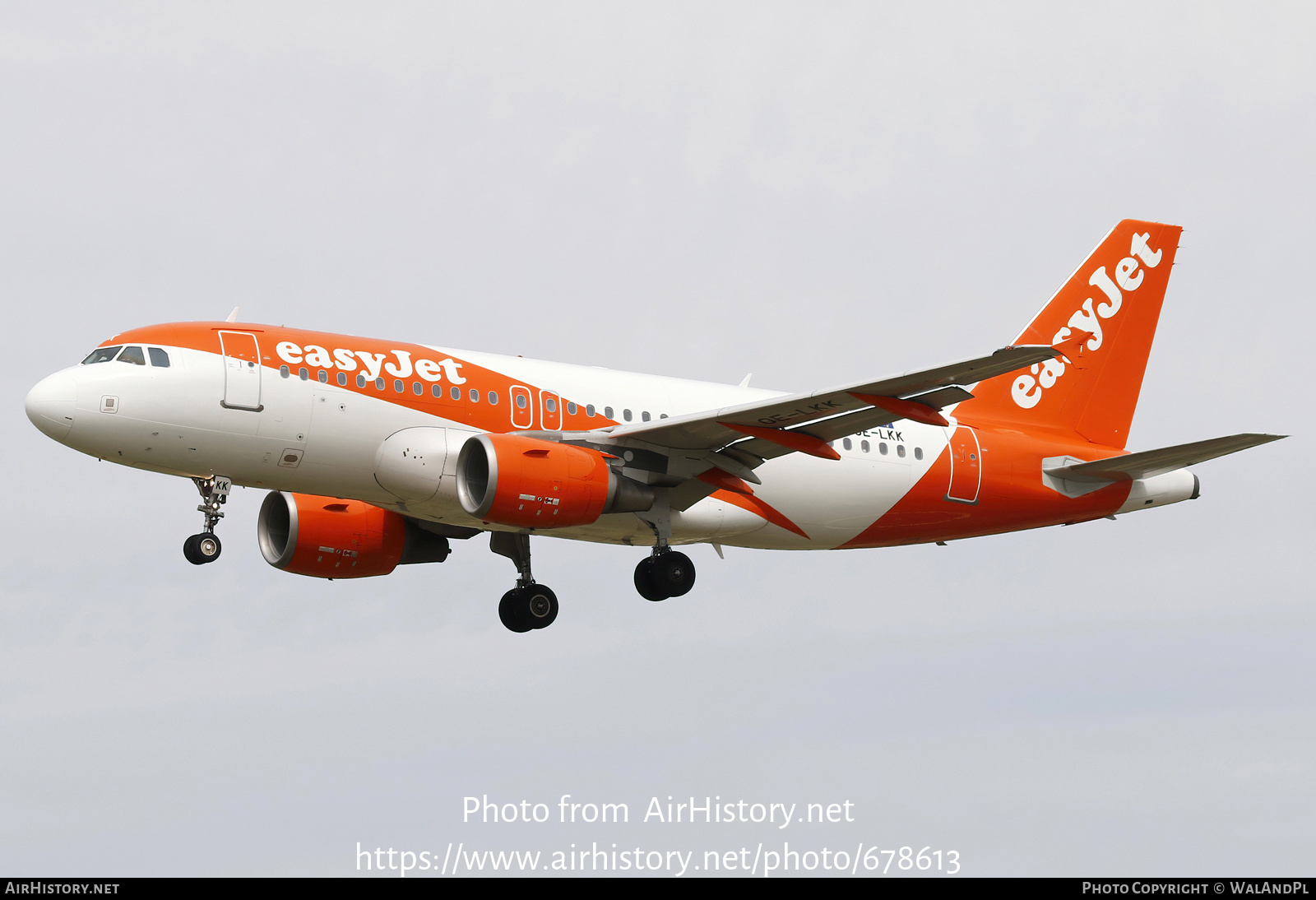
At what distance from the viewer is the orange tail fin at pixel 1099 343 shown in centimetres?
3712

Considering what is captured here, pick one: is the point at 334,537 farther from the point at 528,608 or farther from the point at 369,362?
the point at 369,362

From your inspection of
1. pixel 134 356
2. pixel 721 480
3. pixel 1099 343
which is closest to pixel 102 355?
pixel 134 356

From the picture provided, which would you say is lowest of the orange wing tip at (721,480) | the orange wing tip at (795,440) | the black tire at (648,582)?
the black tire at (648,582)

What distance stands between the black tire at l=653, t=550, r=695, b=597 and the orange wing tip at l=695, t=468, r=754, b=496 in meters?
1.50

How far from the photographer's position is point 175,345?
2916 centimetres

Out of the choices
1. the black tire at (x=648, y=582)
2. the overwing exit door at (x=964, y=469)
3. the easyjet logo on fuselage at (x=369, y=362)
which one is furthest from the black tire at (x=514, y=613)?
the overwing exit door at (x=964, y=469)

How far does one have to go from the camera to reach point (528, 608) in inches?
1384

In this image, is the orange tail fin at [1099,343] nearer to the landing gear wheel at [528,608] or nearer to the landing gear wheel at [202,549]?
the landing gear wheel at [528,608]

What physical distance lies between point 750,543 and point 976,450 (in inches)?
209

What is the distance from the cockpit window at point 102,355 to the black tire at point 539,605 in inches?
399

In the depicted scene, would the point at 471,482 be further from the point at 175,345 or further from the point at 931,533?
the point at 931,533

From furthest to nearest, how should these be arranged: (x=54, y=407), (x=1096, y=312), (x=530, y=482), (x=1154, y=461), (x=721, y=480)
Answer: (x=1096, y=312)
(x=1154, y=461)
(x=721, y=480)
(x=530, y=482)
(x=54, y=407)

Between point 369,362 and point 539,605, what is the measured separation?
747 cm

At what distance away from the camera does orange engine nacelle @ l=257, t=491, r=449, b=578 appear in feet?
112
